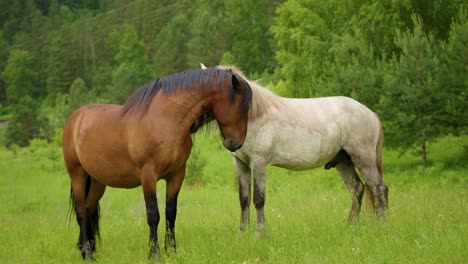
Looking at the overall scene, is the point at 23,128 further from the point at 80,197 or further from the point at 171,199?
the point at 171,199

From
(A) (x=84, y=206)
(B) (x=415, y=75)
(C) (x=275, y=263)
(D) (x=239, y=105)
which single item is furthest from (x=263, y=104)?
(B) (x=415, y=75)

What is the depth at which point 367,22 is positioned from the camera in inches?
775

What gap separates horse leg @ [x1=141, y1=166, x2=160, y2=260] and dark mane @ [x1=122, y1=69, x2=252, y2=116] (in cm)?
73

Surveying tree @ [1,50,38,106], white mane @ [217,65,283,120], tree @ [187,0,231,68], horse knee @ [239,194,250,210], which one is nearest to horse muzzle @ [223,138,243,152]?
white mane @ [217,65,283,120]

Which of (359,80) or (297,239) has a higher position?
(297,239)

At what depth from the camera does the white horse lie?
228 inches

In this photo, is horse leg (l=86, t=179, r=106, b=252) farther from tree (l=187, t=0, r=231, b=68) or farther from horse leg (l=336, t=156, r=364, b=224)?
tree (l=187, t=0, r=231, b=68)

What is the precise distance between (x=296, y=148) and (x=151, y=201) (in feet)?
6.70

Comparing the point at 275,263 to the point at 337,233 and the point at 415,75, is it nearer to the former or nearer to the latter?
the point at 337,233

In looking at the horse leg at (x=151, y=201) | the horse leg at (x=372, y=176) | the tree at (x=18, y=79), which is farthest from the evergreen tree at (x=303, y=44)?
the tree at (x=18, y=79)

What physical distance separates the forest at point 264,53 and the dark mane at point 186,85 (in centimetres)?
664

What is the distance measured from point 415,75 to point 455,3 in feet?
15.7

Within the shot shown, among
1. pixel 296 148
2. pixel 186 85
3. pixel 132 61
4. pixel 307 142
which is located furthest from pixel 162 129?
pixel 132 61

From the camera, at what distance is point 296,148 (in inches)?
238
